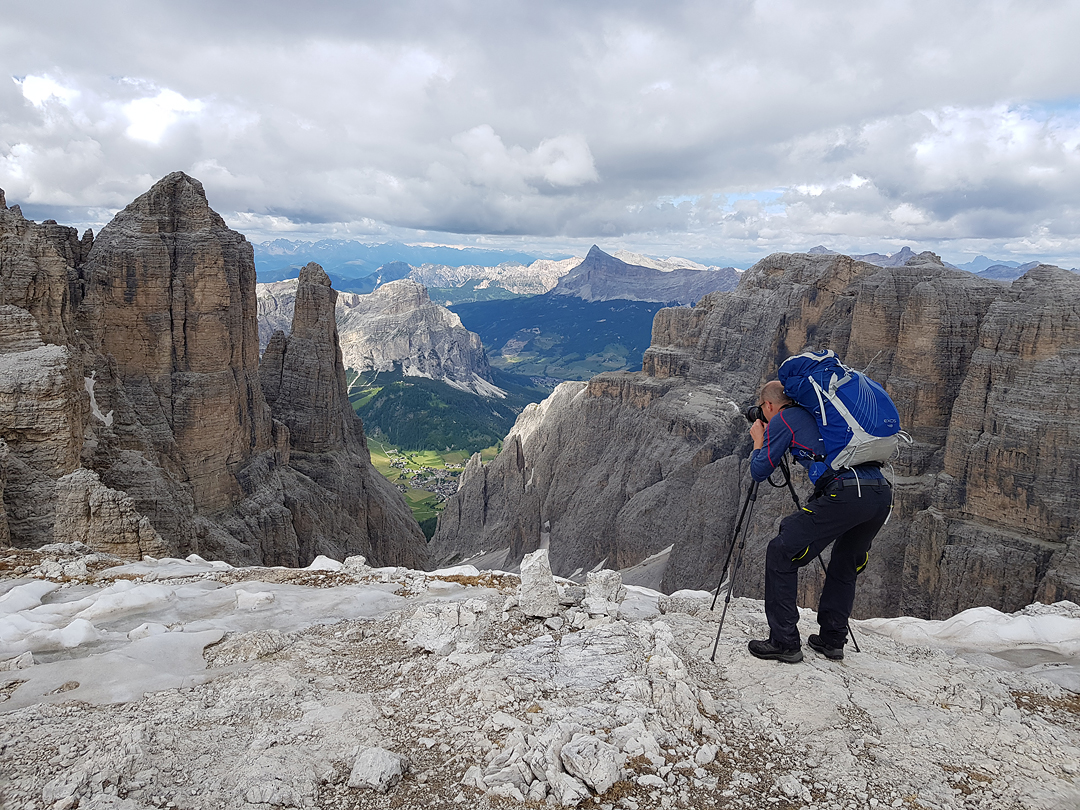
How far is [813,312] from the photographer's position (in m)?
48.8

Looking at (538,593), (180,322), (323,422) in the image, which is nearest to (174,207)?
(180,322)

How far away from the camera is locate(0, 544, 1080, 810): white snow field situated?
12.9ft

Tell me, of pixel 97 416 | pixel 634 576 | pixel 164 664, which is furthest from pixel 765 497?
pixel 164 664

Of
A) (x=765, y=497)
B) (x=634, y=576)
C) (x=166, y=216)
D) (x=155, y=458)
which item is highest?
(x=166, y=216)

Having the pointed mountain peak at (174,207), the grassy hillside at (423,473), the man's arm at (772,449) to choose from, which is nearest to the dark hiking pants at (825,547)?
the man's arm at (772,449)

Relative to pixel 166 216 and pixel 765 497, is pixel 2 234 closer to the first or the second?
pixel 166 216

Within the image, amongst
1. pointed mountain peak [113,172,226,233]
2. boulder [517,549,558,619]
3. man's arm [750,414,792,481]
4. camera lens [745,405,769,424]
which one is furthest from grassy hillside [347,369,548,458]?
man's arm [750,414,792,481]

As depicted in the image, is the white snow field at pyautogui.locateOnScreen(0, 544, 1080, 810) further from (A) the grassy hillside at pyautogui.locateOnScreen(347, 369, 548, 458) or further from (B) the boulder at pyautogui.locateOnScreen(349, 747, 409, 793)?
(A) the grassy hillside at pyautogui.locateOnScreen(347, 369, 548, 458)

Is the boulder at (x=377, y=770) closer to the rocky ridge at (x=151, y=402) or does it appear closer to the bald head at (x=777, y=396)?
the bald head at (x=777, y=396)

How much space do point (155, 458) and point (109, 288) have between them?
29.9 ft

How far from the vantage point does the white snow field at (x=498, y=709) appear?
393cm

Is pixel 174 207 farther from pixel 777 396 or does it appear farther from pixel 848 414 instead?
pixel 848 414

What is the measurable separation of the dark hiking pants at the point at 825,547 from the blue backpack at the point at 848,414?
310 mm

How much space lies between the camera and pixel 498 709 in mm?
4836
